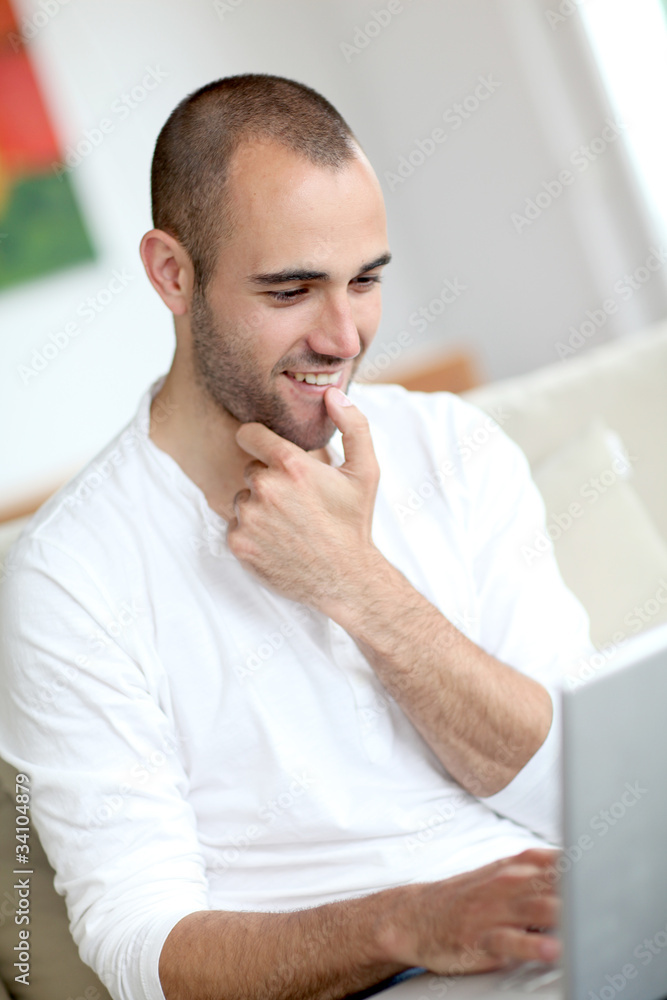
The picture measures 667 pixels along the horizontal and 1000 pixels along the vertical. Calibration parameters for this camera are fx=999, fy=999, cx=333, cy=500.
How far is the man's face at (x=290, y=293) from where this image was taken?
3.96ft

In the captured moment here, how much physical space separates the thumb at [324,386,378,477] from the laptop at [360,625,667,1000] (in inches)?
25.8

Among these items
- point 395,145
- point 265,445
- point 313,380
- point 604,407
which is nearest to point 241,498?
point 265,445

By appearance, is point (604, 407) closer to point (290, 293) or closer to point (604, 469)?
point (604, 469)

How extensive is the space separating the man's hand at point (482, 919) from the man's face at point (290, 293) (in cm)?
63

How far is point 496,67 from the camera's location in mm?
3488

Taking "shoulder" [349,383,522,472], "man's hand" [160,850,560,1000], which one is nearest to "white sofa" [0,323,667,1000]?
"shoulder" [349,383,522,472]

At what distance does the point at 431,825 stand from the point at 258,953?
31cm

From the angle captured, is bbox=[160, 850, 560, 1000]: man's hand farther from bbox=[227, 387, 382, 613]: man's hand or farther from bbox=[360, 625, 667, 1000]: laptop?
bbox=[227, 387, 382, 613]: man's hand

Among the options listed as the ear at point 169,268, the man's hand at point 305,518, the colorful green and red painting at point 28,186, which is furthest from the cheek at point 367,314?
the colorful green and red painting at point 28,186

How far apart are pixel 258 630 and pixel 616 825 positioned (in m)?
0.63

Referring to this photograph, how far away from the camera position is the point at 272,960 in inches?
39.5

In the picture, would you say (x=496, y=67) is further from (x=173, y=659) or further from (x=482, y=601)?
(x=173, y=659)

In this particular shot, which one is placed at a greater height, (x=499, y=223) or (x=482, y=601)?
(x=499, y=223)

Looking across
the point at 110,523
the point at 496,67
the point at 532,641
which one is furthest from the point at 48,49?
the point at 532,641
